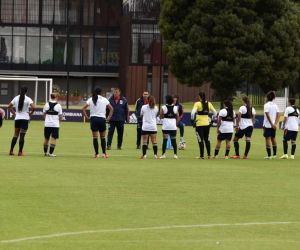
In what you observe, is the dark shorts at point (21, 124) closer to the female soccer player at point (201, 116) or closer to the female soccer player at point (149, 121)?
the female soccer player at point (149, 121)

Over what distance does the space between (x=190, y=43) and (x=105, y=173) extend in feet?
151

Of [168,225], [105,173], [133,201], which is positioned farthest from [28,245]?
[105,173]

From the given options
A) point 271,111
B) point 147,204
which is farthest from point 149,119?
point 147,204

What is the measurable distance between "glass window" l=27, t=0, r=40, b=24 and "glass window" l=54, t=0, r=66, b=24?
5.34 feet

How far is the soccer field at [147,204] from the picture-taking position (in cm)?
1206

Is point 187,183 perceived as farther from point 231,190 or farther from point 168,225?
point 168,225

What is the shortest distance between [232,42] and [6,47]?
29236mm

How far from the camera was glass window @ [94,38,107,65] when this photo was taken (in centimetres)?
8994

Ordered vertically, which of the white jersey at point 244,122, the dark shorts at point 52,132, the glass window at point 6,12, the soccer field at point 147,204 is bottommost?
the soccer field at point 147,204

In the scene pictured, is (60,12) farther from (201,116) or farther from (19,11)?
(201,116)

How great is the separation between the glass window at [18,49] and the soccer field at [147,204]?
207 feet

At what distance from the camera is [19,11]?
88812 mm

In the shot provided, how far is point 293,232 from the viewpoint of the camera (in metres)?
12.8

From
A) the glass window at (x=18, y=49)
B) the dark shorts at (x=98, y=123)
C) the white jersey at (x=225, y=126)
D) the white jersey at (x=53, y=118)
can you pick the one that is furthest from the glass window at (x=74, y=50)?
the dark shorts at (x=98, y=123)
